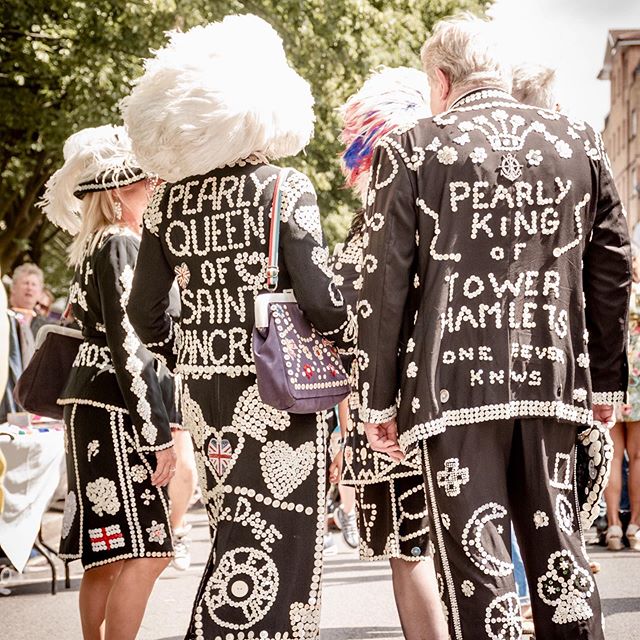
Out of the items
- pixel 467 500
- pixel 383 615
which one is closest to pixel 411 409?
pixel 467 500

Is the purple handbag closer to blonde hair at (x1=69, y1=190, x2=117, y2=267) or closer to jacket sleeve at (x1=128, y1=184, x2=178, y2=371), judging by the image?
jacket sleeve at (x1=128, y1=184, x2=178, y2=371)

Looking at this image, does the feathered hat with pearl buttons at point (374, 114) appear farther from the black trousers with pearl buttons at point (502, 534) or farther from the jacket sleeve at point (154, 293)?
the black trousers with pearl buttons at point (502, 534)

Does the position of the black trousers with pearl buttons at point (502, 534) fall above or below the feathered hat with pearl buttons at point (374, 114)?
below

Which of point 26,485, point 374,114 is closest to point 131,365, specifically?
point 374,114

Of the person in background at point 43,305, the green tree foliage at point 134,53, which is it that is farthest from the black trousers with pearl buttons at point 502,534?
the green tree foliage at point 134,53

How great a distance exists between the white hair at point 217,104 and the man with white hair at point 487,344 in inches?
16.2

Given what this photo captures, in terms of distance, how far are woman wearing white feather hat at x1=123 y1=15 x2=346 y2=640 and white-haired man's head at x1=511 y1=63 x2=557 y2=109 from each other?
1.19m

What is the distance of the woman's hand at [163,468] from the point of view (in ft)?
14.7

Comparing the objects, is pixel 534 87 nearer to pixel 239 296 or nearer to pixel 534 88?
pixel 534 88

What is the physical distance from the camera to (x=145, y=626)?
20.0 feet

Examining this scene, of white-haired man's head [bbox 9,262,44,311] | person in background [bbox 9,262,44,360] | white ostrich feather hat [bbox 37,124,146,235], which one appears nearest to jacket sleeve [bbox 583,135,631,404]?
white ostrich feather hat [bbox 37,124,146,235]

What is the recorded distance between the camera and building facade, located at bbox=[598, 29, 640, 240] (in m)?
46.0

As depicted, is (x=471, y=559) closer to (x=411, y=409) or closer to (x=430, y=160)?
(x=411, y=409)

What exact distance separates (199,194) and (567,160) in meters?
1.15
